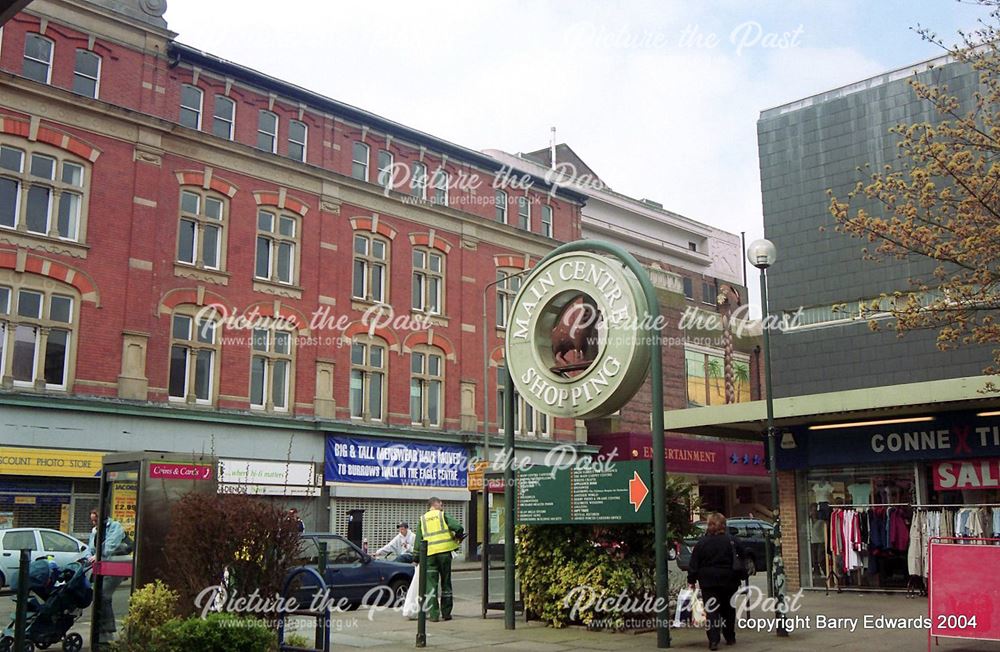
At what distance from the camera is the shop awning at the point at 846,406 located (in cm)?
1673

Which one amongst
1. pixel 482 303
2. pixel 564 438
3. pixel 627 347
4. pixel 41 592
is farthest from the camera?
pixel 564 438

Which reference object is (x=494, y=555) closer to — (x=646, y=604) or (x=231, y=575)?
(x=646, y=604)

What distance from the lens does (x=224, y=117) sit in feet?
110

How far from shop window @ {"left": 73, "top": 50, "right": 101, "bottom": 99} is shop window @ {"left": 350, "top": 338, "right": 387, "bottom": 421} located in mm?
12394

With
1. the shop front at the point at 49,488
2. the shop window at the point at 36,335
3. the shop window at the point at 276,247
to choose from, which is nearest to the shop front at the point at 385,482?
the shop window at the point at 276,247

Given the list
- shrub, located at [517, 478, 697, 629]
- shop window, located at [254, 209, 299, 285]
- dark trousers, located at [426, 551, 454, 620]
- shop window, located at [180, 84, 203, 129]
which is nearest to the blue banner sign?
shop window, located at [254, 209, 299, 285]

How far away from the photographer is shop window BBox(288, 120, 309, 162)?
3522 cm

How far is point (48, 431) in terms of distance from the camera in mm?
27609

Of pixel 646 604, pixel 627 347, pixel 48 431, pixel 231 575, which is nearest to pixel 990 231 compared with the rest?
pixel 627 347

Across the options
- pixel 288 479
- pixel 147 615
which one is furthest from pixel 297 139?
pixel 147 615

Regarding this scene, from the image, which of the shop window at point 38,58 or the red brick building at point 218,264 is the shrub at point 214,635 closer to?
the red brick building at point 218,264

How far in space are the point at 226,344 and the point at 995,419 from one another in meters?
23.4

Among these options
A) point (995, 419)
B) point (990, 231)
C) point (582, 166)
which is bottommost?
point (995, 419)

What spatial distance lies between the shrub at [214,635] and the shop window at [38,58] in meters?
24.7
